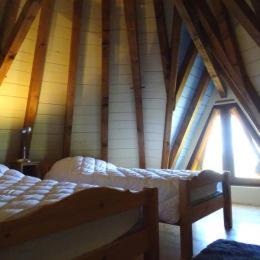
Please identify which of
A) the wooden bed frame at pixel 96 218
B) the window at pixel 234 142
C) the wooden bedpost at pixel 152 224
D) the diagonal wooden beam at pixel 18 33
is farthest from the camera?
the window at pixel 234 142

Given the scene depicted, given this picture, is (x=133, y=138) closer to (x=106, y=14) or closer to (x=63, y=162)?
(x=63, y=162)

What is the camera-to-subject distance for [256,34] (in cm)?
276

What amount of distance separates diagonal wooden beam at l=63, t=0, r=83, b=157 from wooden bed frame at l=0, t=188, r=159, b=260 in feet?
7.84

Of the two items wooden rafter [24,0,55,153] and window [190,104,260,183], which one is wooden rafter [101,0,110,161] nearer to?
wooden rafter [24,0,55,153]

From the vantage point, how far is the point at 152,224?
6.83 ft

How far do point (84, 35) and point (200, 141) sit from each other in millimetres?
2877

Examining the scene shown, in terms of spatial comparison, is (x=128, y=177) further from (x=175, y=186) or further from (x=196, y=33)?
(x=196, y=33)

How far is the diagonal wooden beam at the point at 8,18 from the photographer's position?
313 centimetres

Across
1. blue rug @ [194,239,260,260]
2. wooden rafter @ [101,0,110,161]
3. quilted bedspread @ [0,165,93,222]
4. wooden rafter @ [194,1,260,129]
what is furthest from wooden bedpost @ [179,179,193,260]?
wooden rafter @ [101,0,110,161]

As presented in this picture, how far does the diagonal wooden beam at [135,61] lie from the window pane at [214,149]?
1417 mm

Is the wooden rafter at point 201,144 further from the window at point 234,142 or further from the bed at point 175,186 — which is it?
the bed at point 175,186

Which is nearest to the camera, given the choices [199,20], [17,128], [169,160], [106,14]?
[199,20]

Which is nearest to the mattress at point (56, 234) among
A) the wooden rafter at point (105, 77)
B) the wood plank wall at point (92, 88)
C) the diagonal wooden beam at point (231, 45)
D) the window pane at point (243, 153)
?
the wood plank wall at point (92, 88)

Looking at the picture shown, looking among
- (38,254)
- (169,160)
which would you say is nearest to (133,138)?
(169,160)
